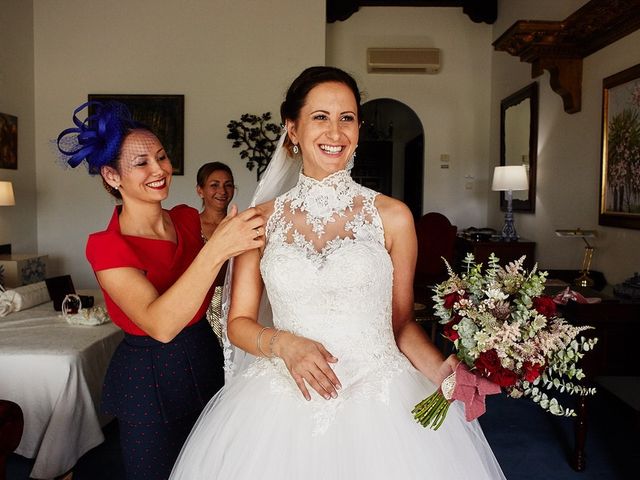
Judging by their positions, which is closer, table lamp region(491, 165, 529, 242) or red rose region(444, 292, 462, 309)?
red rose region(444, 292, 462, 309)

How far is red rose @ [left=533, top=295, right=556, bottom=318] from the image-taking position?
1.43m

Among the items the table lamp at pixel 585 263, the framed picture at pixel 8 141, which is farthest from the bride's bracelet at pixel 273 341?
the framed picture at pixel 8 141

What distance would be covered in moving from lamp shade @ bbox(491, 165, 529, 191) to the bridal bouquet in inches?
200

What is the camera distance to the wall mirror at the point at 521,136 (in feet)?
21.4

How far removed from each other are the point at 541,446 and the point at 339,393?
8.26 feet

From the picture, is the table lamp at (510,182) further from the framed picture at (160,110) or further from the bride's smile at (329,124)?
the bride's smile at (329,124)

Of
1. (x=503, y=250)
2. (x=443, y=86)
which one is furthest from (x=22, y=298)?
(x=443, y=86)

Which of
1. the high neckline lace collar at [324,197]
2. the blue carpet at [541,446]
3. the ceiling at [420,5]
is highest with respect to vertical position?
the ceiling at [420,5]

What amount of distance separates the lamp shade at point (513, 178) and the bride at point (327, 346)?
15.6 feet

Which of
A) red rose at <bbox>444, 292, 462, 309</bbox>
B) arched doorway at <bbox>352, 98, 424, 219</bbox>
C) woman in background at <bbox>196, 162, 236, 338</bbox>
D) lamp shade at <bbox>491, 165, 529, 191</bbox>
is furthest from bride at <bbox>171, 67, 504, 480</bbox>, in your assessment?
arched doorway at <bbox>352, 98, 424, 219</bbox>

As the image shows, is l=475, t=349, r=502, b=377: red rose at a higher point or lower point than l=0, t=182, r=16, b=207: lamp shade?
lower

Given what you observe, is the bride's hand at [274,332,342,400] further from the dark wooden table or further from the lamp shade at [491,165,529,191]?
the lamp shade at [491,165,529,191]

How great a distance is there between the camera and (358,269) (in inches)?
68.2

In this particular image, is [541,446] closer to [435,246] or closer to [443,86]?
[435,246]
